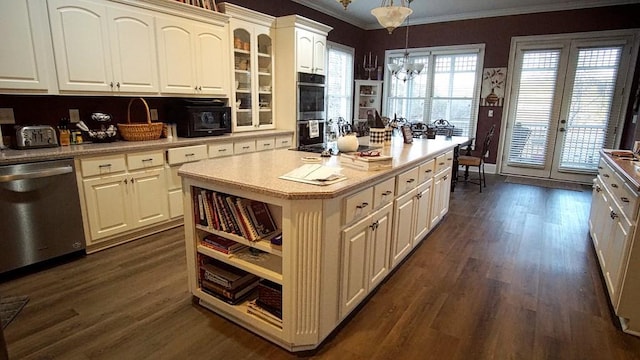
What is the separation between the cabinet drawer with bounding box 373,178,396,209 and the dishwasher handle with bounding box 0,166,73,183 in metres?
2.27

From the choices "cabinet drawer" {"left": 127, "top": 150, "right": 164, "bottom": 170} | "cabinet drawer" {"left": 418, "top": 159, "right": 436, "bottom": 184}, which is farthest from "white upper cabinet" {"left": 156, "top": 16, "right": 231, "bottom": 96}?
"cabinet drawer" {"left": 418, "top": 159, "right": 436, "bottom": 184}

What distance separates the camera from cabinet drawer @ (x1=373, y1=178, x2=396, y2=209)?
2146 mm

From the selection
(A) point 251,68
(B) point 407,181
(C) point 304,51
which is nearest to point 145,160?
(A) point 251,68

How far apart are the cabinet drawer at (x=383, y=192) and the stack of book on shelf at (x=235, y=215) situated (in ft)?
2.01

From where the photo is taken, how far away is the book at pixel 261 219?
6.39 ft

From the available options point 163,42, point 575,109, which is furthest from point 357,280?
point 575,109

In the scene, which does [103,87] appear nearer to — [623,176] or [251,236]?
[251,236]

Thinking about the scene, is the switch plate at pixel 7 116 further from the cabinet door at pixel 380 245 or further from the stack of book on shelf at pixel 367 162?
the cabinet door at pixel 380 245

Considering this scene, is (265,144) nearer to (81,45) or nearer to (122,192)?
(122,192)

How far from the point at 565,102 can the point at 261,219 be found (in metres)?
5.90

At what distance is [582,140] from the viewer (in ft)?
19.0

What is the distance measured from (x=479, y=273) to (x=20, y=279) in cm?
336

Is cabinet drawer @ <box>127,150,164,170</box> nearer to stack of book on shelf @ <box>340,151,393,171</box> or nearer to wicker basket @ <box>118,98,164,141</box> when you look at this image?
wicker basket @ <box>118,98,164,141</box>

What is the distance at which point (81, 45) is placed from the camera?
114 inches
